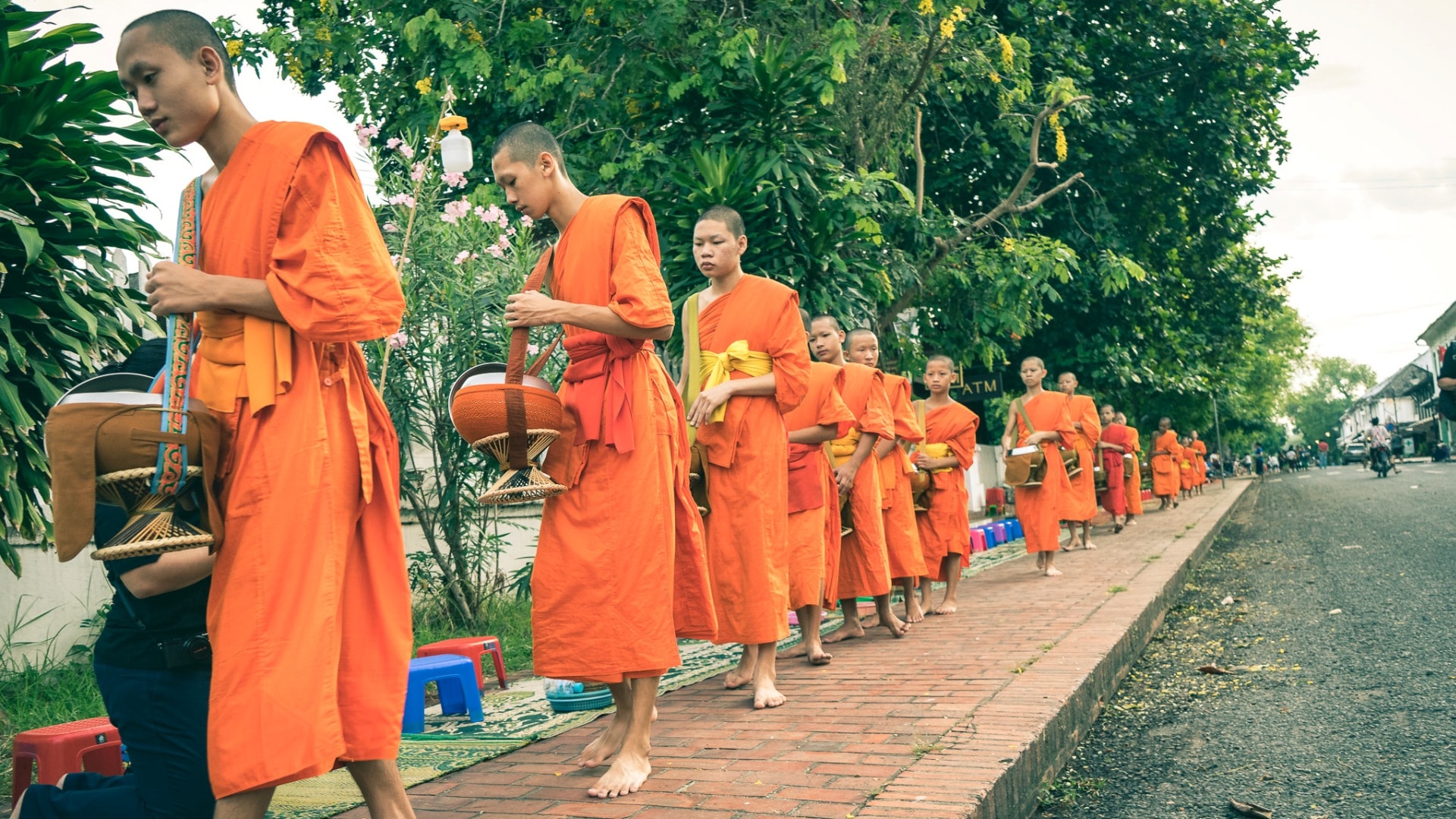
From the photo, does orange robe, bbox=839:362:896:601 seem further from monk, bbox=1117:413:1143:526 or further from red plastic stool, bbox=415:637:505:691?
monk, bbox=1117:413:1143:526

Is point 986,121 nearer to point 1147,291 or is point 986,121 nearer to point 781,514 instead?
point 1147,291

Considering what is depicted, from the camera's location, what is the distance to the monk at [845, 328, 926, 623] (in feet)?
24.6

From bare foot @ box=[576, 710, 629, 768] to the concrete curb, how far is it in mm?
953

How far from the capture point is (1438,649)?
20.4 feet

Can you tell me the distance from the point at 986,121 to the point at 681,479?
13.5 metres

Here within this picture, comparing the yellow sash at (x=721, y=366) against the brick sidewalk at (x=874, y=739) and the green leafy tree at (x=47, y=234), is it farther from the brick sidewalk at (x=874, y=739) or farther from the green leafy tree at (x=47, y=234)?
the green leafy tree at (x=47, y=234)

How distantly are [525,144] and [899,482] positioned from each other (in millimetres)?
4351

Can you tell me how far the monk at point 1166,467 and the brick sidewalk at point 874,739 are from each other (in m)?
17.6

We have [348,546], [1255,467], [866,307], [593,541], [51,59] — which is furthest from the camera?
[1255,467]

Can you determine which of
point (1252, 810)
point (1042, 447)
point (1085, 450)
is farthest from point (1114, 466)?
point (1252, 810)

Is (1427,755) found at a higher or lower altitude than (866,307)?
lower

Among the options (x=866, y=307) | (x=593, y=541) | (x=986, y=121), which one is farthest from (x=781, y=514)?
(x=986, y=121)

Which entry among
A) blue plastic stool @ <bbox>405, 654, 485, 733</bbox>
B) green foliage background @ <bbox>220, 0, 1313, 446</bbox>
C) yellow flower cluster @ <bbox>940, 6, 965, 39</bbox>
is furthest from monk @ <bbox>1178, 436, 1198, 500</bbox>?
blue plastic stool @ <bbox>405, 654, 485, 733</bbox>

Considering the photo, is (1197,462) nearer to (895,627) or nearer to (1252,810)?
(895,627)
